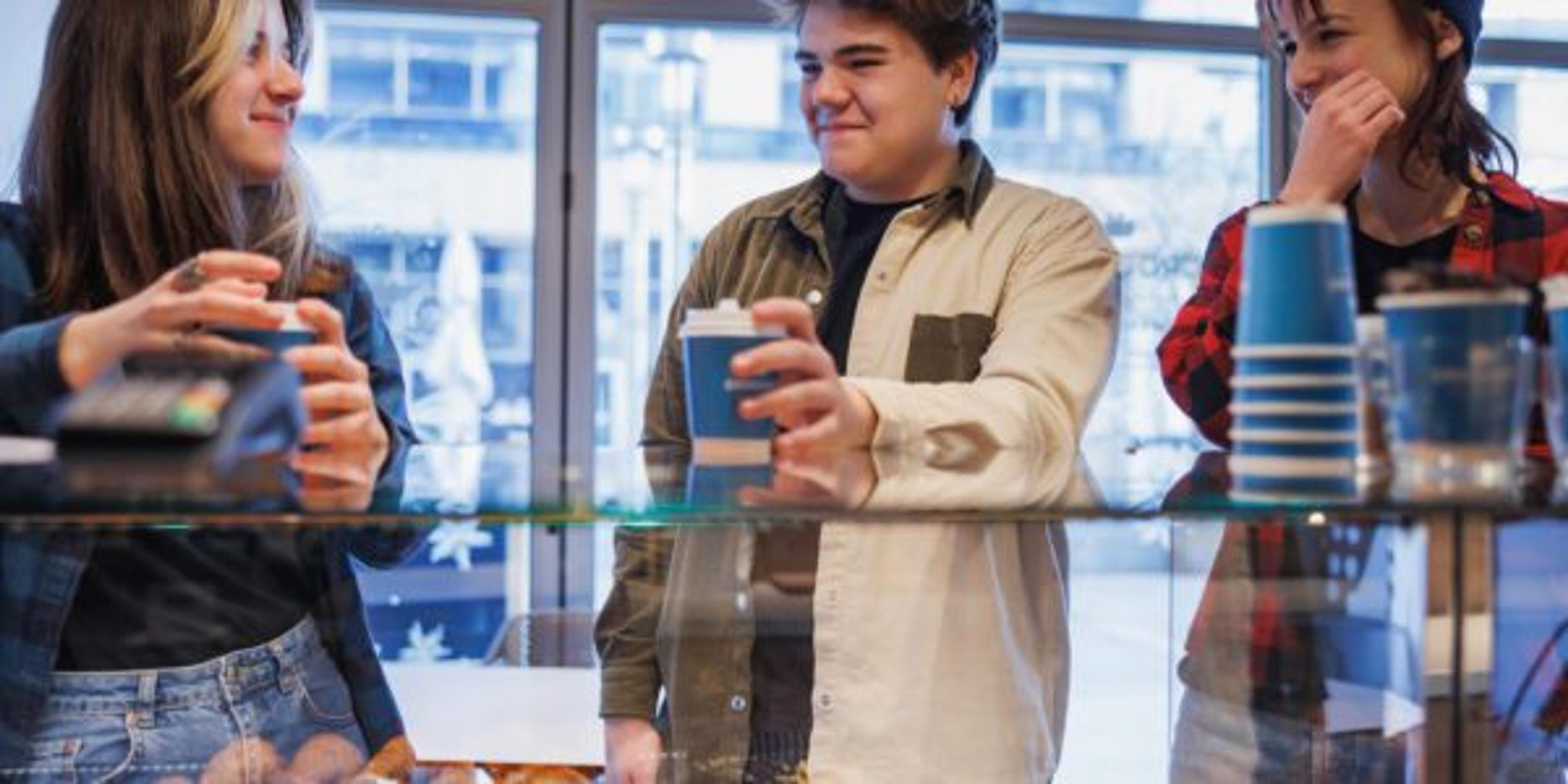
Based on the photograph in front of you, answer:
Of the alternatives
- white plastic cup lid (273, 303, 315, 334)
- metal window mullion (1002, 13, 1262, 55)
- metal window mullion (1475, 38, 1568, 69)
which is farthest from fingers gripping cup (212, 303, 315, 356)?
metal window mullion (1475, 38, 1568, 69)

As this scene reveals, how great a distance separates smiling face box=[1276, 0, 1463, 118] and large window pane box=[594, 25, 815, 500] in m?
3.46

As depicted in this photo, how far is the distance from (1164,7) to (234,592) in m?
4.44

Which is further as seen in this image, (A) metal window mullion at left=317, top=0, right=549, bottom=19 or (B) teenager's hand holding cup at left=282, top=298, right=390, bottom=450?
(A) metal window mullion at left=317, top=0, right=549, bottom=19

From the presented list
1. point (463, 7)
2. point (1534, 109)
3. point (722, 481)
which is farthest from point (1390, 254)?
point (1534, 109)

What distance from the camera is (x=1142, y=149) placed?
213 inches

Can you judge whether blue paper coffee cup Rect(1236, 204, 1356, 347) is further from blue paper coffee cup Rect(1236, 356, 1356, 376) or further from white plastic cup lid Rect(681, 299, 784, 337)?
white plastic cup lid Rect(681, 299, 784, 337)

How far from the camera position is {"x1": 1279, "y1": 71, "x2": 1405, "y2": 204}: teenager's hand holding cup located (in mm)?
1513

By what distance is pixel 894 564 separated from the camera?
1431 millimetres

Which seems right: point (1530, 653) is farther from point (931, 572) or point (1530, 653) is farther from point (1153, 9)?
point (1153, 9)

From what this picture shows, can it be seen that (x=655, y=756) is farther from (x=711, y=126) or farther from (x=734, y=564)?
(x=711, y=126)

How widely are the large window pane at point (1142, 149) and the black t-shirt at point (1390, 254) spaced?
3.66 metres

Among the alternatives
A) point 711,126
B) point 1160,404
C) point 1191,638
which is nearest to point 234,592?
point 1191,638

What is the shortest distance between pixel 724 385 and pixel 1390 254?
84 cm

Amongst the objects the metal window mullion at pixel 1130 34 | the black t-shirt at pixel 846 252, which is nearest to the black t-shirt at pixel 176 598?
the black t-shirt at pixel 846 252
